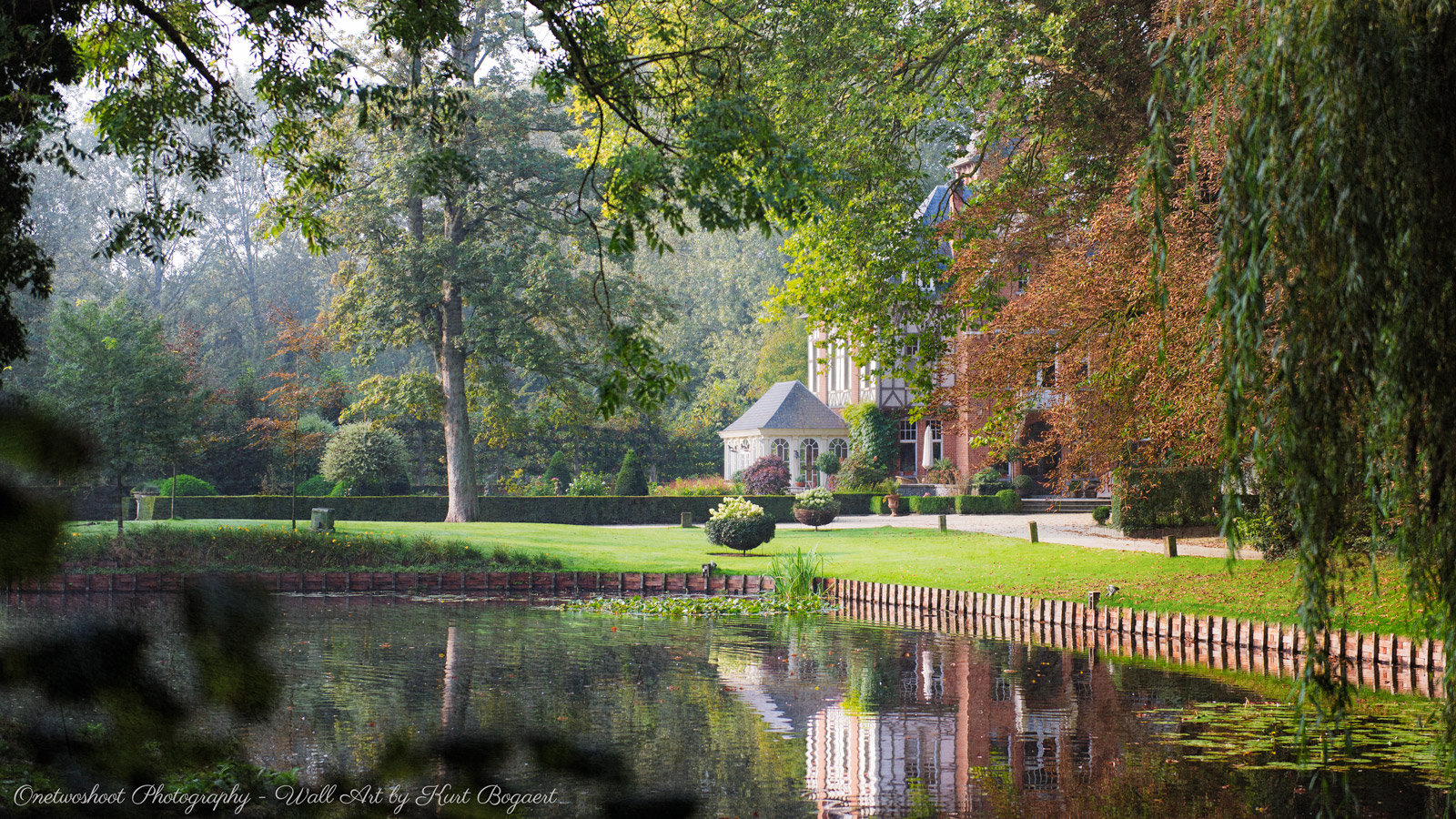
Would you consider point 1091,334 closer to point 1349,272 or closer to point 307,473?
point 1349,272

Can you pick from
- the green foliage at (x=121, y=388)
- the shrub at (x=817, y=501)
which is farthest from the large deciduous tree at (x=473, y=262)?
the green foliage at (x=121, y=388)

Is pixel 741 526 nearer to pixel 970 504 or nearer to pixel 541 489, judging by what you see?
pixel 970 504

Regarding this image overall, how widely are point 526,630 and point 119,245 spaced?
6670 mm

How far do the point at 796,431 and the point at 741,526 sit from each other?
22677 millimetres

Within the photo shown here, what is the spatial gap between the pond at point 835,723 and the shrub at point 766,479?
81.9 feet

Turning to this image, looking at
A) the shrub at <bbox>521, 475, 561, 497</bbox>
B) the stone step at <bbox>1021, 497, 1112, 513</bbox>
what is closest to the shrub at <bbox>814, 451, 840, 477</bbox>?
the stone step at <bbox>1021, 497, 1112, 513</bbox>

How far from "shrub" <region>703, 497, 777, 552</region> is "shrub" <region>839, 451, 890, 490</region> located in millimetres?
16642

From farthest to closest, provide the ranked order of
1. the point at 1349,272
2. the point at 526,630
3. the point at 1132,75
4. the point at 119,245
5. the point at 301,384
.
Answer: the point at 301,384, the point at 1132,75, the point at 526,630, the point at 119,245, the point at 1349,272

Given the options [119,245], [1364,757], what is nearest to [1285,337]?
[1364,757]

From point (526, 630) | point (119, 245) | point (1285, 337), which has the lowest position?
point (526, 630)

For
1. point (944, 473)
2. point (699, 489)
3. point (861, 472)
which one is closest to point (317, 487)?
point (699, 489)

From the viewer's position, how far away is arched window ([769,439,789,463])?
45.6 meters

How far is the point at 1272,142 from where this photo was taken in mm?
4336

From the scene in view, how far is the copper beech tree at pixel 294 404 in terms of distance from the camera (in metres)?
34.5
